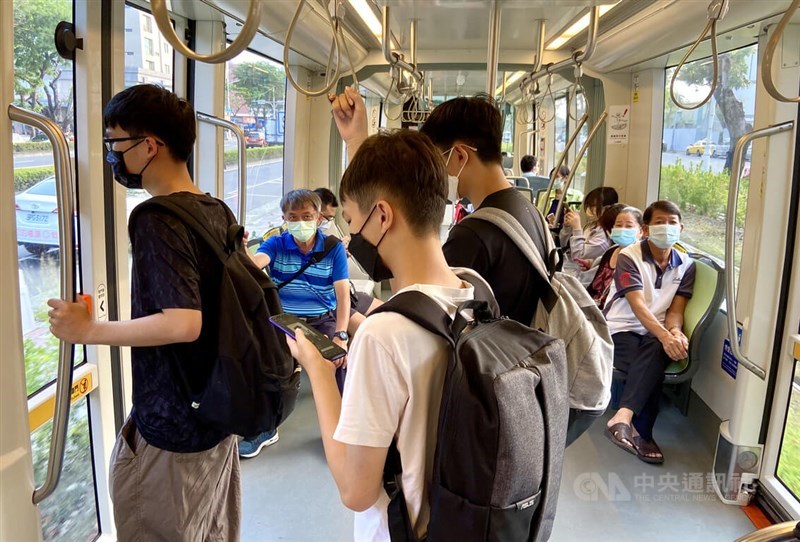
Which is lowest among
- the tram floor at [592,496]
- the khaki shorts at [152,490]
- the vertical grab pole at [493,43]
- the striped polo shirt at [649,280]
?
the tram floor at [592,496]

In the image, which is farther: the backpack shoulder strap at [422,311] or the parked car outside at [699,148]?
the parked car outside at [699,148]

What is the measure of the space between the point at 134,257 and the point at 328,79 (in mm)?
674

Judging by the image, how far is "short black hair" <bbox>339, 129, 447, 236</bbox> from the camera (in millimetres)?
1055

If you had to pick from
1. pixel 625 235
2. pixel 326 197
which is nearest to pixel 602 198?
pixel 625 235

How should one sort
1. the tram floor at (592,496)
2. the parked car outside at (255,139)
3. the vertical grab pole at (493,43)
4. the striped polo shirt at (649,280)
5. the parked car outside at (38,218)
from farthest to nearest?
the parked car outside at (255,139) → the striped polo shirt at (649,280) → the tram floor at (592,496) → the parked car outside at (38,218) → the vertical grab pole at (493,43)

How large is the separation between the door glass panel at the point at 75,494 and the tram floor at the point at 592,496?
63 cm

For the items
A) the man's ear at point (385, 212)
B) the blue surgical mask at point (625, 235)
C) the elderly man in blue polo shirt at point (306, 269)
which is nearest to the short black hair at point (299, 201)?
the elderly man in blue polo shirt at point (306, 269)

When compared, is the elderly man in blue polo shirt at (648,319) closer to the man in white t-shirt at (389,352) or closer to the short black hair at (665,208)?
the short black hair at (665,208)

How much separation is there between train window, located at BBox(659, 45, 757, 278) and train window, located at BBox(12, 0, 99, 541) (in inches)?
122

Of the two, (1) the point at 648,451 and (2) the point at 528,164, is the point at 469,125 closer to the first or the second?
(1) the point at 648,451

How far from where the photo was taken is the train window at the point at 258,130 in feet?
11.5

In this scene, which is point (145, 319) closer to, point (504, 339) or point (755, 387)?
point (504, 339)

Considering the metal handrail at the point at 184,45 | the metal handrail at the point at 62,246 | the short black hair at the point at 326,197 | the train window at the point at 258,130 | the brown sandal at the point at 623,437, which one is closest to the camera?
the metal handrail at the point at 184,45

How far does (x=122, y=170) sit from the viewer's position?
1.47 metres
